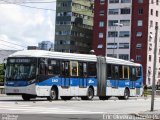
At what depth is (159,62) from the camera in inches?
4683

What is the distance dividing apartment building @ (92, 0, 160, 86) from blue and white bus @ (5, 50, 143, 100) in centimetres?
7088

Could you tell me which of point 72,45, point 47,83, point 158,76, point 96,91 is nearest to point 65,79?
point 47,83

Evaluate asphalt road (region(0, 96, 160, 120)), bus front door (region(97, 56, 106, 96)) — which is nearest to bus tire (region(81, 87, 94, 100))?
bus front door (region(97, 56, 106, 96))

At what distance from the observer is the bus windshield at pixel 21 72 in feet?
106

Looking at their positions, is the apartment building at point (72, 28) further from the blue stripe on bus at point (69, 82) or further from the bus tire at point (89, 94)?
the blue stripe on bus at point (69, 82)

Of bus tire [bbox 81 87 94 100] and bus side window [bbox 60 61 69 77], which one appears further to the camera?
bus tire [bbox 81 87 94 100]

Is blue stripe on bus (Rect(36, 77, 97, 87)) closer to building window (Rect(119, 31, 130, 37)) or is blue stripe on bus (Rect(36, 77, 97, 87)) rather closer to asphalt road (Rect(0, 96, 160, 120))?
asphalt road (Rect(0, 96, 160, 120))

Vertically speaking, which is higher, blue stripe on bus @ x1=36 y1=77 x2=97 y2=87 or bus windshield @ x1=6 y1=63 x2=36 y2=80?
bus windshield @ x1=6 y1=63 x2=36 y2=80

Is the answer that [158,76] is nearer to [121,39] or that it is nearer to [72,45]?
[121,39]

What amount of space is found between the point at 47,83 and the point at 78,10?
102 meters

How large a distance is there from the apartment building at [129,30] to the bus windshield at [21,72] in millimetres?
80300

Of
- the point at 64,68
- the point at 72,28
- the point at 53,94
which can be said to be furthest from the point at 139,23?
the point at 53,94

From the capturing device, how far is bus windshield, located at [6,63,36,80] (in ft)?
106

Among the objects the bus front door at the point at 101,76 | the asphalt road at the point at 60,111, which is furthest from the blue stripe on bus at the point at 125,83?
the asphalt road at the point at 60,111
